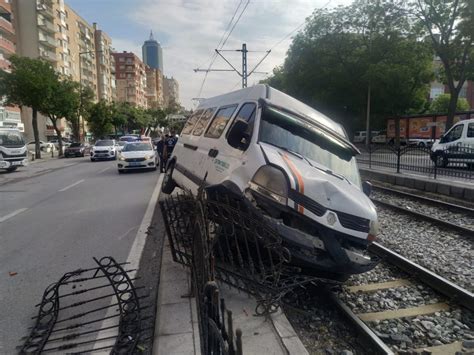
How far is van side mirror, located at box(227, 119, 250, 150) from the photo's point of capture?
15.5 feet

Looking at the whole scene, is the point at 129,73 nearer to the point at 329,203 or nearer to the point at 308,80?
the point at 308,80

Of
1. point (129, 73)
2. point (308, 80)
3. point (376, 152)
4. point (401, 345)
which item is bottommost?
point (401, 345)

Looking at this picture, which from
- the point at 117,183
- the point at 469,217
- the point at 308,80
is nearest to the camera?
the point at 469,217

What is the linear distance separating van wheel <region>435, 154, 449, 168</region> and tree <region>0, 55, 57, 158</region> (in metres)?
27.4

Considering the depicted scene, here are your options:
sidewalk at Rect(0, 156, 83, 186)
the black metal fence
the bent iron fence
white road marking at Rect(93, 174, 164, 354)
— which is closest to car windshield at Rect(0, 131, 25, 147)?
sidewalk at Rect(0, 156, 83, 186)

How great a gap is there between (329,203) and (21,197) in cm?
1070

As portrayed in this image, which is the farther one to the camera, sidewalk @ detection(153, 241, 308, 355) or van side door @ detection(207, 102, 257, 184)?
van side door @ detection(207, 102, 257, 184)

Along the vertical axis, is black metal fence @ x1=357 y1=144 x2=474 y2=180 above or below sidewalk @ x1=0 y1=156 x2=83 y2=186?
above

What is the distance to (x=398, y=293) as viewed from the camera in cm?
463

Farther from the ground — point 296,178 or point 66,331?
point 296,178

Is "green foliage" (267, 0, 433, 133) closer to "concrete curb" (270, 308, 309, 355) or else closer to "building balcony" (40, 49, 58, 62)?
"concrete curb" (270, 308, 309, 355)

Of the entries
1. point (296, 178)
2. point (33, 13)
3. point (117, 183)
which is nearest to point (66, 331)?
point (296, 178)

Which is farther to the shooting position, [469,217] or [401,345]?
[469,217]

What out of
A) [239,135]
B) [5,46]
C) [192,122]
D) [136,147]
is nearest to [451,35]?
[136,147]
